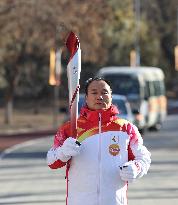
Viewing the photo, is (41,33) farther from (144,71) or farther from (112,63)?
(112,63)

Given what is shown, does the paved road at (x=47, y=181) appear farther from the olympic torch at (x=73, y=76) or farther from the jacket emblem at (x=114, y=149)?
the jacket emblem at (x=114, y=149)

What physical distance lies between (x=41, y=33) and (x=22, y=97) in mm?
26960

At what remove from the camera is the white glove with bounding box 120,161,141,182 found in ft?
18.9

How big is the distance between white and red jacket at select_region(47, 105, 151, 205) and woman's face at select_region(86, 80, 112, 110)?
51 mm

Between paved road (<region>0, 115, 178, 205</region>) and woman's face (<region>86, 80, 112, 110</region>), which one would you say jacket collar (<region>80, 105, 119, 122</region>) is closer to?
woman's face (<region>86, 80, 112, 110</region>)

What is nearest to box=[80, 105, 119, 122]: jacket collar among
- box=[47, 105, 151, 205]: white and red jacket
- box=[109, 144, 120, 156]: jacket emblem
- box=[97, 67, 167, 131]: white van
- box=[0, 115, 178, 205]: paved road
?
box=[47, 105, 151, 205]: white and red jacket

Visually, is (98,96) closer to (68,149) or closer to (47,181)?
(68,149)

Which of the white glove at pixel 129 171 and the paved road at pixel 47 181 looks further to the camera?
the paved road at pixel 47 181

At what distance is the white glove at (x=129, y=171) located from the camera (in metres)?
5.75

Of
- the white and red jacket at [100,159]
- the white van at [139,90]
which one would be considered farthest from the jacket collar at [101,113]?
the white van at [139,90]

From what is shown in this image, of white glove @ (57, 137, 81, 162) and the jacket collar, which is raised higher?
the jacket collar

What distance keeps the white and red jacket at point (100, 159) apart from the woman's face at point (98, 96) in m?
0.05

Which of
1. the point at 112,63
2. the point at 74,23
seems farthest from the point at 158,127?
the point at 112,63

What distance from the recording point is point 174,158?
21500 millimetres
